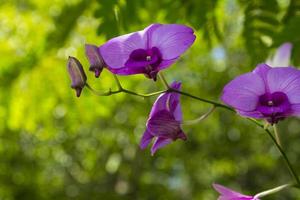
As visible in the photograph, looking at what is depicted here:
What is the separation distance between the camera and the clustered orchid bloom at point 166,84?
0.93 metres

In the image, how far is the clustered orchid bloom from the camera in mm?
932

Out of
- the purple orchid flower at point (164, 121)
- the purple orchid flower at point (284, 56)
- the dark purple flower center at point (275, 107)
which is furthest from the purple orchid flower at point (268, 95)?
the purple orchid flower at point (284, 56)

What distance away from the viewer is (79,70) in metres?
0.95

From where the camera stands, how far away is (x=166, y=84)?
0.96m

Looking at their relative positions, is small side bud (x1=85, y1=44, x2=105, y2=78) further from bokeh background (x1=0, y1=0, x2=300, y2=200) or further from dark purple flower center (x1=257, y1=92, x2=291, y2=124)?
dark purple flower center (x1=257, y1=92, x2=291, y2=124)

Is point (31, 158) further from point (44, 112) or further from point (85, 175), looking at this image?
point (44, 112)

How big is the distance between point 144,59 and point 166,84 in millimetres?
52

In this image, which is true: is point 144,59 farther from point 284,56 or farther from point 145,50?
point 284,56

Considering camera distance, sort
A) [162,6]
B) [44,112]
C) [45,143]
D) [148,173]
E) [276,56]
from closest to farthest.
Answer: [276,56] → [162,6] → [44,112] → [45,143] → [148,173]

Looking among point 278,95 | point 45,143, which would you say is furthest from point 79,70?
point 45,143

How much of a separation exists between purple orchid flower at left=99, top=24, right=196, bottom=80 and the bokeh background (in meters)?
0.08

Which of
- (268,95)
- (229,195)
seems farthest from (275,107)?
(229,195)

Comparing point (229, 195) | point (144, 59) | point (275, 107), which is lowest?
point (229, 195)

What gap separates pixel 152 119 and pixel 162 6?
0.84 m
